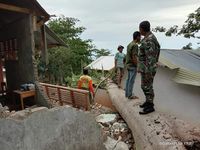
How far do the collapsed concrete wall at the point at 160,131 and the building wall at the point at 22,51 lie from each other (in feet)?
9.92

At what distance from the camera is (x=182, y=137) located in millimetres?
5266

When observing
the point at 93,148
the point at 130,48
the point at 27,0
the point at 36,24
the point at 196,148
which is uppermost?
the point at 27,0

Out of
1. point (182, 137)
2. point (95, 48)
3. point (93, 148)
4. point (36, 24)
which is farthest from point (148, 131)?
point (95, 48)

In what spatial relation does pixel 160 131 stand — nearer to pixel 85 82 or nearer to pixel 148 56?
pixel 148 56

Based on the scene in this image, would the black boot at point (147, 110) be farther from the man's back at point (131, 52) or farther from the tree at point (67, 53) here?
the tree at point (67, 53)

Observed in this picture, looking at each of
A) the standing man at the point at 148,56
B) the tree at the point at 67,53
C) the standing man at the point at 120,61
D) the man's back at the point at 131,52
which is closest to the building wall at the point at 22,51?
the man's back at the point at 131,52

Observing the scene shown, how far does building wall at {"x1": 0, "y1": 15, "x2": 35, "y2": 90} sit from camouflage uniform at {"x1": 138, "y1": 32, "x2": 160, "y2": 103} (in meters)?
3.15

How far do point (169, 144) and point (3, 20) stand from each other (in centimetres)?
639

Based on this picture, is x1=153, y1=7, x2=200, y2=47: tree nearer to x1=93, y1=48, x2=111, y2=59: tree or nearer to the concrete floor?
the concrete floor

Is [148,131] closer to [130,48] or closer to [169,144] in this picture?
[169,144]

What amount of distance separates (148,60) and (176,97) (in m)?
2.76

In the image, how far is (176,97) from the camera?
27.1 ft

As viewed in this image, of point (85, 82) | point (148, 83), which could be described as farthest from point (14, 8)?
point (85, 82)

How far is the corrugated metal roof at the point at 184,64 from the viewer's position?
23.7ft
